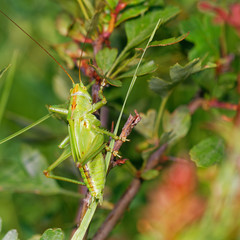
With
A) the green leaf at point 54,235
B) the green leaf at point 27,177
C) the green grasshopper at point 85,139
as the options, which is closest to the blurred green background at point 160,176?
the green leaf at point 27,177

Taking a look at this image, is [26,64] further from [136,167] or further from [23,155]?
[136,167]

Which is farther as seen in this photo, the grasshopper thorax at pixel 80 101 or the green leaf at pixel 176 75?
the grasshopper thorax at pixel 80 101

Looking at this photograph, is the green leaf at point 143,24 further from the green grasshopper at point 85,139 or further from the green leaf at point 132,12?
the green grasshopper at point 85,139

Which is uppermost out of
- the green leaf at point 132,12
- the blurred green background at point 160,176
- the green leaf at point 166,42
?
the green leaf at point 132,12

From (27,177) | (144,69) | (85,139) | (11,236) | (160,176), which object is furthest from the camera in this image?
(160,176)

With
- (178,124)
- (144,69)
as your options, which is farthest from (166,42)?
(178,124)

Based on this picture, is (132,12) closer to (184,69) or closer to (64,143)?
(184,69)

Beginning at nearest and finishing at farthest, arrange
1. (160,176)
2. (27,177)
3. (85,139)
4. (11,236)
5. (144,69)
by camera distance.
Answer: (11,236) → (144,69) → (85,139) → (27,177) → (160,176)
